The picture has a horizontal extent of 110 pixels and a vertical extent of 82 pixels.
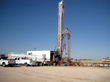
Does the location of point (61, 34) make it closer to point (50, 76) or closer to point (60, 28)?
point (60, 28)

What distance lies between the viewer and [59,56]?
1443 inches

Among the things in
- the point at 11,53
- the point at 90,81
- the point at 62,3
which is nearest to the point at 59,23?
the point at 62,3

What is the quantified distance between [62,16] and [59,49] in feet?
38.2

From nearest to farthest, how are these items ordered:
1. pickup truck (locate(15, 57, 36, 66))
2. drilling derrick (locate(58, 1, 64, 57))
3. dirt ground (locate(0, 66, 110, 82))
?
dirt ground (locate(0, 66, 110, 82)) → pickup truck (locate(15, 57, 36, 66)) → drilling derrick (locate(58, 1, 64, 57))

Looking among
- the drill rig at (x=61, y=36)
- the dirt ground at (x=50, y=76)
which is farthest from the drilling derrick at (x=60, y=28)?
the dirt ground at (x=50, y=76)

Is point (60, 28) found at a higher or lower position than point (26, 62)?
higher

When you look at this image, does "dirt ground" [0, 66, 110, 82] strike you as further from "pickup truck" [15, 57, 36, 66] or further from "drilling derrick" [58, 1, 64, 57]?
"drilling derrick" [58, 1, 64, 57]

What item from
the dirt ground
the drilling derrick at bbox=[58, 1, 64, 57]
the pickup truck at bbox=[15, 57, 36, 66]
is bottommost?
the dirt ground

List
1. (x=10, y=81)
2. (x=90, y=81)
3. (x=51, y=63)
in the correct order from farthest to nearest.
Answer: (x=51, y=63), (x=90, y=81), (x=10, y=81)

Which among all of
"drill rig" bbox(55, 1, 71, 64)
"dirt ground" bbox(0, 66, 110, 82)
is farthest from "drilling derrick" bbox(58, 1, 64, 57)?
"dirt ground" bbox(0, 66, 110, 82)

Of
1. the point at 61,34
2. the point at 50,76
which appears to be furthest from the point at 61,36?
the point at 50,76

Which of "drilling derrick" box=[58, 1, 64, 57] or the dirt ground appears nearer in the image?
the dirt ground

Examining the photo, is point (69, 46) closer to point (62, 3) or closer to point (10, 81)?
point (62, 3)

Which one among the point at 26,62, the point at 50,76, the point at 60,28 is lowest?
the point at 50,76
